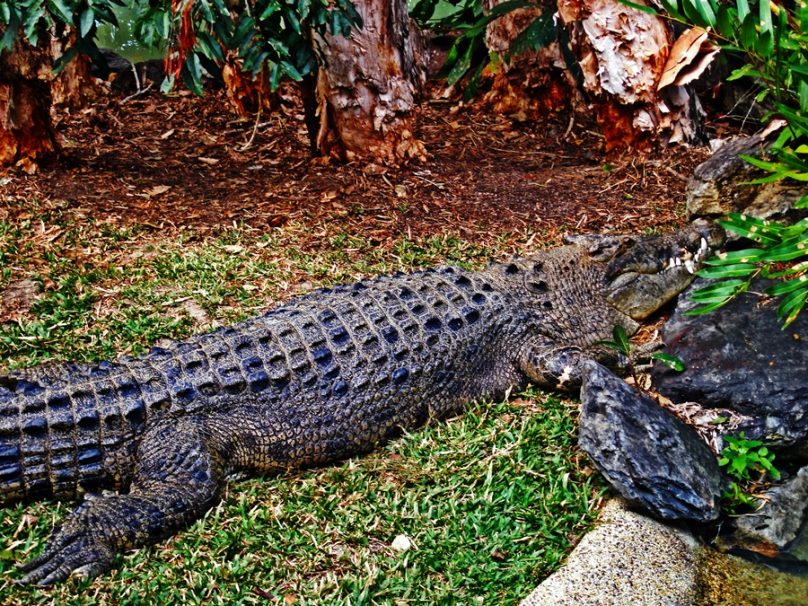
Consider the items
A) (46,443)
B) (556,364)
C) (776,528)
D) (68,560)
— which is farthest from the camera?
(556,364)

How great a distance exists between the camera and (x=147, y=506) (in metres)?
3.13

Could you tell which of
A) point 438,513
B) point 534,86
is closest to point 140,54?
point 534,86

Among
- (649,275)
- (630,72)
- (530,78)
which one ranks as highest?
(630,72)

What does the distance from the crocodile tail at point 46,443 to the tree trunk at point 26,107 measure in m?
3.09

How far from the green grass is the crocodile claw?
4cm

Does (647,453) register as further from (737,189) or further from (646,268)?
(737,189)

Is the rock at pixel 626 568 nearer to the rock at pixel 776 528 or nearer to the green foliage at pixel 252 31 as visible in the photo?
the rock at pixel 776 528

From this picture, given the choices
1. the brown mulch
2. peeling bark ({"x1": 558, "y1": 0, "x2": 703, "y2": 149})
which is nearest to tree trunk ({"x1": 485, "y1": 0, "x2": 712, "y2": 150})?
peeling bark ({"x1": 558, "y1": 0, "x2": 703, "y2": 149})

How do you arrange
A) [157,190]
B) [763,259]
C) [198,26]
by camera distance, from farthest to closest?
[157,190] → [198,26] → [763,259]

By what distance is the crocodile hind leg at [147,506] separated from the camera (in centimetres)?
293

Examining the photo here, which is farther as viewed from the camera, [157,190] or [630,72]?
[630,72]

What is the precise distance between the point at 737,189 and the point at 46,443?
3.95 m

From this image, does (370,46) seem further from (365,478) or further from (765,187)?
(365,478)

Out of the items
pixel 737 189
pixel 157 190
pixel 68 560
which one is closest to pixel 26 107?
pixel 157 190
